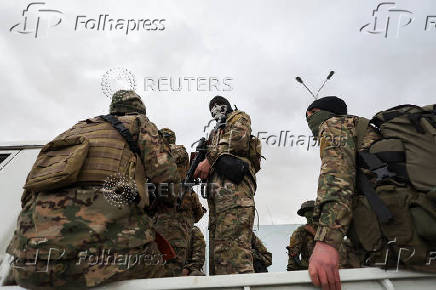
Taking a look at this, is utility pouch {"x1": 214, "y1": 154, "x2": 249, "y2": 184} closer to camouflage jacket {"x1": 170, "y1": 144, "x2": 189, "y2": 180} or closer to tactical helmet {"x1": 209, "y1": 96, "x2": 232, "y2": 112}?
camouflage jacket {"x1": 170, "y1": 144, "x2": 189, "y2": 180}

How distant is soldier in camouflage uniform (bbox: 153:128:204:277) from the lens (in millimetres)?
3463

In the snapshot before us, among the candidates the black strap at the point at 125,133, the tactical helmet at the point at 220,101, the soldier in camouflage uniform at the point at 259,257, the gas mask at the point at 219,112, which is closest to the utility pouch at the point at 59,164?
the black strap at the point at 125,133

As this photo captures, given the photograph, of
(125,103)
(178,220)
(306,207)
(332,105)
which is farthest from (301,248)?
(125,103)

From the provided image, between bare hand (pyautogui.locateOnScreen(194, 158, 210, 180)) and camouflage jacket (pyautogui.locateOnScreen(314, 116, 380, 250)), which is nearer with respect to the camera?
camouflage jacket (pyautogui.locateOnScreen(314, 116, 380, 250))

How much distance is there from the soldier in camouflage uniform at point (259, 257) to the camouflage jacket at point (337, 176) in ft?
7.77

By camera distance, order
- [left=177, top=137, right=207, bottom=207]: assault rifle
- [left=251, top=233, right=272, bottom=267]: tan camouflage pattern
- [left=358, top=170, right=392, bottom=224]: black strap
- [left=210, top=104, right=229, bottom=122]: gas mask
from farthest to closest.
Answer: [left=251, top=233, right=272, bottom=267]: tan camouflage pattern
[left=210, top=104, right=229, bottom=122]: gas mask
[left=177, top=137, right=207, bottom=207]: assault rifle
[left=358, top=170, right=392, bottom=224]: black strap

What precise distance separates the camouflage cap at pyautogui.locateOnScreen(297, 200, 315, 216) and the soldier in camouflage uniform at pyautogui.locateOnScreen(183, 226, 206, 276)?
5.45ft

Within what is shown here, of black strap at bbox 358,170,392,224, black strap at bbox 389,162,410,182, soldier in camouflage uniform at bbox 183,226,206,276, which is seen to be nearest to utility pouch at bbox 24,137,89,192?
black strap at bbox 358,170,392,224

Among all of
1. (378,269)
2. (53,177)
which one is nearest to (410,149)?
(378,269)

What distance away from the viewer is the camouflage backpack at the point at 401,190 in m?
1.47

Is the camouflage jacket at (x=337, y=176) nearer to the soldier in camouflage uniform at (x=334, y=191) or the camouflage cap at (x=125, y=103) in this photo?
the soldier in camouflage uniform at (x=334, y=191)

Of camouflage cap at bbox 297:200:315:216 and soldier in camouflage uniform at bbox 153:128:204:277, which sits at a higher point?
camouflage cap at bbox 297:200:315:216

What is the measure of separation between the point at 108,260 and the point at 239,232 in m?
1.57

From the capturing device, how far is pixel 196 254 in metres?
4.58
